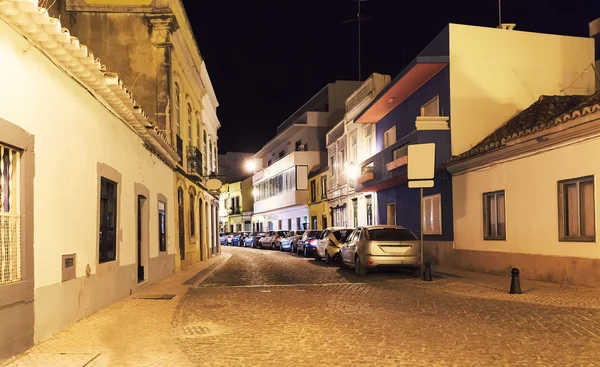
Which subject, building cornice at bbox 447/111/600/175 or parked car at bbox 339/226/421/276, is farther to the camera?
parked car at bbox 339/226/421/276

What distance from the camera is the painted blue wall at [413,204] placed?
18.7 meters

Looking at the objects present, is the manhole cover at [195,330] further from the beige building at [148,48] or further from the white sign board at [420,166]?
the beige building at [148,48]

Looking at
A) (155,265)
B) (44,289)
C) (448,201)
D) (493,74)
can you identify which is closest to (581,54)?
(493,74)

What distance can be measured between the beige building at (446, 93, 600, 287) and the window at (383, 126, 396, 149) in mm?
6510

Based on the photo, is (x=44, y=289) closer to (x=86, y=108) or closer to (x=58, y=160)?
(x=58, y=160)

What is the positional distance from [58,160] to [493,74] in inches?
590

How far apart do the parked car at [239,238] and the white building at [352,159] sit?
51.7 feet

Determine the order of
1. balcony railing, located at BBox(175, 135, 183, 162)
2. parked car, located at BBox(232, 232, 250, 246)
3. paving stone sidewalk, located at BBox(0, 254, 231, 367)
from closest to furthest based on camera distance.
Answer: paving stone sidewalk, located at BBox(0, 254, 231, 367) → balcony railing, located at BBox(175, 135, 183, 162) → parked car, located at BBox(232, 232, 250, 246)

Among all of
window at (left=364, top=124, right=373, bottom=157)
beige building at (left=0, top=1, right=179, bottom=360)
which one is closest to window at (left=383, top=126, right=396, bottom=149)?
window at (left=364, top=124, right=373, bottom=157)

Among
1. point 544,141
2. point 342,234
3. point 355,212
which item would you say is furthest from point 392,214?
point 544,141

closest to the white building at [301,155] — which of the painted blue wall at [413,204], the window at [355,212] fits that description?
the window at [355,212]

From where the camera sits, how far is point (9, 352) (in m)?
6.38

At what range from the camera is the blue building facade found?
18438 mm

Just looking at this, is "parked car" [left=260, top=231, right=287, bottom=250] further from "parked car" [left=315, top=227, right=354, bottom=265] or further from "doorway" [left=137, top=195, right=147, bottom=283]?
"doorway" [left=137, top=195, right=147, bottom=283]
